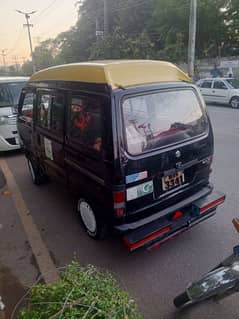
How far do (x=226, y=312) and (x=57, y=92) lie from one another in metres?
2.79

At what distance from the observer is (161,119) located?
2656mm

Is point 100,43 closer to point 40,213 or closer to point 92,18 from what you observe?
point 92,18

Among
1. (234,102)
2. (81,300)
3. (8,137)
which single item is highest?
(81,300)

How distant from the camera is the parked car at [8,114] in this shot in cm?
610

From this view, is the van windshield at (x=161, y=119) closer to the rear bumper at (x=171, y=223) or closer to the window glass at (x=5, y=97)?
the rear bumper at (x=171, y=223)

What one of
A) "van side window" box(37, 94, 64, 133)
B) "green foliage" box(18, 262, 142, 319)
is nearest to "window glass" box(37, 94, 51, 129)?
"van side window" box(37, 94, 64, 133)

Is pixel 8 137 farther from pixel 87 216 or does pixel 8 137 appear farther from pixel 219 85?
pixel 219 85

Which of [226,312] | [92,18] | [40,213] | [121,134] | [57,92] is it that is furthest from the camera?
[92,18]

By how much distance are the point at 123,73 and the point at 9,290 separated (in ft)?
7.63

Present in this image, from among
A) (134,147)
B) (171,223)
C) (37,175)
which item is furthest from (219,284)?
(37,175)

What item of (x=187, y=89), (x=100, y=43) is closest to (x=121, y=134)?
(x=187, y=89)

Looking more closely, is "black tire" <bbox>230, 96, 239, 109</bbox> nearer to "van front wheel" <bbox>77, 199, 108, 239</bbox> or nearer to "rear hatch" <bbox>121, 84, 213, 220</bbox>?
"rear hatch" <bbox>121, 84, 213, 220</bbox>

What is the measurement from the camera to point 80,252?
294cm

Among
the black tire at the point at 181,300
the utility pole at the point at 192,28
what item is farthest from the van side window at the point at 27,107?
the utility pole at the point at 192,28
